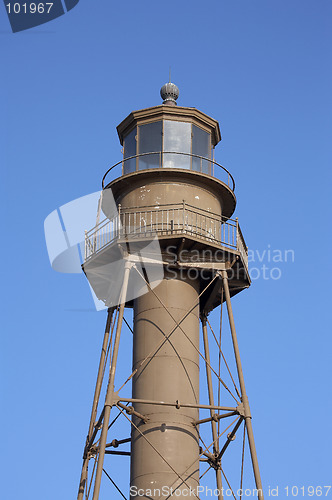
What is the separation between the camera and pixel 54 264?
33.1 m

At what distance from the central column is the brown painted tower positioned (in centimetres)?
3

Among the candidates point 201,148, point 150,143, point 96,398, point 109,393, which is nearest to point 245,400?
point 109,393

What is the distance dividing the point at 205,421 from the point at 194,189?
7833 mm

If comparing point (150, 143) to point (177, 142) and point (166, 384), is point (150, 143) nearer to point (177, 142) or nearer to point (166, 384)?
point (177, 142)

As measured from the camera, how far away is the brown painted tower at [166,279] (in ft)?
95.4

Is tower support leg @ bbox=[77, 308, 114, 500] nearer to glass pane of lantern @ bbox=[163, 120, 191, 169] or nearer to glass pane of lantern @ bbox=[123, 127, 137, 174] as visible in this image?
glass pane of lantern @ bbox=[123, 127, 137, 174]

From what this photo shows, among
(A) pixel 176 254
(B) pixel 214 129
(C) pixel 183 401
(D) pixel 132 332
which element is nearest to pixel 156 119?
(B) pixel 214 129

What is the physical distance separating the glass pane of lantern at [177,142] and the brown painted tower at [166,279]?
3 cm

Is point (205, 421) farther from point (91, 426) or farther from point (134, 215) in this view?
point (134, 215)

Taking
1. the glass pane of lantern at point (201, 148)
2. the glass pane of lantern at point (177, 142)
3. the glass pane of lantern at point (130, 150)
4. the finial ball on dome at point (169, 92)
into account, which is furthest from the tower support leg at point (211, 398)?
the finial ball on dome at point (169, 92)

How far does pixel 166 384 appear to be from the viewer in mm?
29797

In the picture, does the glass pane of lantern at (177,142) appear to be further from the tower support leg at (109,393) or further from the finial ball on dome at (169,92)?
the tower support leg at (109,393)

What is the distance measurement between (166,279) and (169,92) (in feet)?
23.9

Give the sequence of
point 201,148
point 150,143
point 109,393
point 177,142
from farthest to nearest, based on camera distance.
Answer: point 201,148 → point 150,143 → point 177,142 → point 109,393
